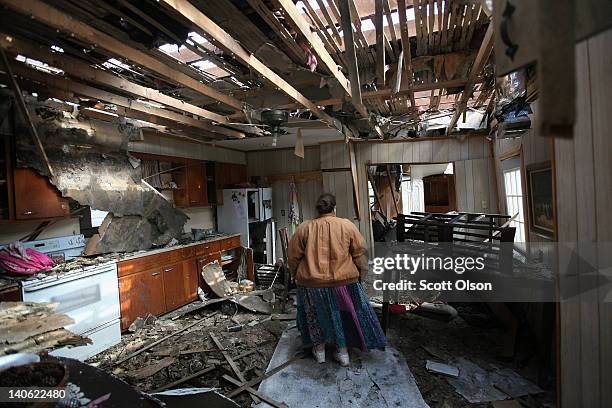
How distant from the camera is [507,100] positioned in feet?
8.50

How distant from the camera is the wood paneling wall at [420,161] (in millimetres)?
4805

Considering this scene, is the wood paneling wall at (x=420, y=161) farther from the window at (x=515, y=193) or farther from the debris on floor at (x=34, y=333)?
the debris on floor at (x=34, y=333)

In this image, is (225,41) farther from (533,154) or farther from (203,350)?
(203,350)

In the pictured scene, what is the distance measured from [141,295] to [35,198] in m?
1.55

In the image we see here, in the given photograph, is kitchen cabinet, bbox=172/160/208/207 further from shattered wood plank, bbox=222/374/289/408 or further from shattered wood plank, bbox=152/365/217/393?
shattered wood plank, bbox=222/374/289/408

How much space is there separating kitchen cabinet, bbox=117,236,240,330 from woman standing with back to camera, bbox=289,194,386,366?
84.4 inches

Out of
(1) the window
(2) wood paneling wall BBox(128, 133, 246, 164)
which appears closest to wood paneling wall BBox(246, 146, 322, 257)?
(2) wood paneling wall BBox(128, 133, 246, 164)

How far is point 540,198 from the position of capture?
106 inches

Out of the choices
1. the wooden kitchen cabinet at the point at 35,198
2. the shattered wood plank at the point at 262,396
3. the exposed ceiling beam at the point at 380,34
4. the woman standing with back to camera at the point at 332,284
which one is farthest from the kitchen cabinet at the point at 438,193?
the wooden kitchen cabinet at the point at 35,198

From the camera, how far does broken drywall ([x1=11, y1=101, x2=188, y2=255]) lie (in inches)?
122

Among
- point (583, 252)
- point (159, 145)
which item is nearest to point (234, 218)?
point (159, 145)

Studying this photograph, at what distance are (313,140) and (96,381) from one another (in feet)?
15.9

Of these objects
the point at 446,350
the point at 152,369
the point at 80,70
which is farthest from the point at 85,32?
the point at 446,350

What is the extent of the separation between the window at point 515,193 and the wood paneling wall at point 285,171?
10.3 ft
